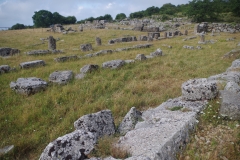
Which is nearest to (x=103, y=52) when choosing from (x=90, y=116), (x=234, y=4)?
(x=90, y=116)

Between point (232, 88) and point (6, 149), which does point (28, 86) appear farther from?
point (232, 88)

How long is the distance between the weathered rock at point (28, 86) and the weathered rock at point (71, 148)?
5431 millimetres

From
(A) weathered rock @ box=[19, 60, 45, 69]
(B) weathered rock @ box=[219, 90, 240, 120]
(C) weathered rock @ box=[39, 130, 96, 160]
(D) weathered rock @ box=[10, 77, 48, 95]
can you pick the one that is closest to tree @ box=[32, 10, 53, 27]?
(A) weathered rock @ box=[19, 60, 45, 69]

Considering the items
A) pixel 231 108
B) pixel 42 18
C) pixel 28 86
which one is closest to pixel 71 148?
pixel 231 108

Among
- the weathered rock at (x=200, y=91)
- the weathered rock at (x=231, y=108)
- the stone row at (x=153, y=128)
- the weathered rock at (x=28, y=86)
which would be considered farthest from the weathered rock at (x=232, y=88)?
the weathered rock at (x=28, y=86)

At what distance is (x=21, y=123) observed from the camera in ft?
20.9

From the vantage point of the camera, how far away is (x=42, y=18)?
7788cm

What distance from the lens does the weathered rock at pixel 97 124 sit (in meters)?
4.73

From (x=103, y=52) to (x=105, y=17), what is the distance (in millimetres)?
85842

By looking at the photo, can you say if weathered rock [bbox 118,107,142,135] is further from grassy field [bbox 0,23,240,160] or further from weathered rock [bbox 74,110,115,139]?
grassy field [bbox 0,23,240,160]

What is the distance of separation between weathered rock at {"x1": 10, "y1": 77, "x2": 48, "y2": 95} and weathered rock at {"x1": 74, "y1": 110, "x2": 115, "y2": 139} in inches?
182

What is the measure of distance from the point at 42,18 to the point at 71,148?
274 feet

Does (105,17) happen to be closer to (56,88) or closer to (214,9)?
(214,9)

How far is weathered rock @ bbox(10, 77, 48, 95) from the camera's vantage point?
8523mm
